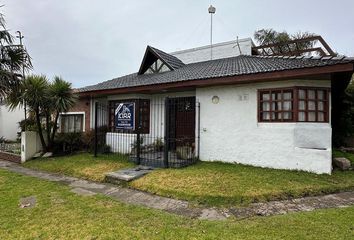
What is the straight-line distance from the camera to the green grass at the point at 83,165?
980 cm

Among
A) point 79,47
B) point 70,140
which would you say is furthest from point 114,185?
point 79,47

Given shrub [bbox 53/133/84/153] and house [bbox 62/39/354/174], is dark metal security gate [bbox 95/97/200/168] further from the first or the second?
shrub [bbox 53/133/84/153]

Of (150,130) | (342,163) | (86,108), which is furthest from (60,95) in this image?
(342,163)

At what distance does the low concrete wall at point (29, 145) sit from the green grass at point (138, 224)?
7.55m

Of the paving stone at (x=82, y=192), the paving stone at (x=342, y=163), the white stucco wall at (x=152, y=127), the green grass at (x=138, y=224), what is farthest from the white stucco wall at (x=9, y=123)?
the paving stone at (x=342, y=163)

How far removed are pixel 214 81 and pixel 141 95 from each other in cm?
479

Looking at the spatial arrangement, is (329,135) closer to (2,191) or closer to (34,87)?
(2,191)

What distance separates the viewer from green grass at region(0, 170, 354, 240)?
4.52 metres

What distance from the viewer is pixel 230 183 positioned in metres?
7.49

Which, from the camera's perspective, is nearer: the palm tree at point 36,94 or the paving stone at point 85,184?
the paving stone at point 85,184

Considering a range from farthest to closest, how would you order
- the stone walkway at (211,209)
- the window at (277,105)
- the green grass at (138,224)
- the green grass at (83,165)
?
the green grass at (83,165) < the window at (277,105) < the stone walkway at (211,209) < the green grass at (138,224)

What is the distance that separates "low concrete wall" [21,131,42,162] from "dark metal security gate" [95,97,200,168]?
3229 millimetres

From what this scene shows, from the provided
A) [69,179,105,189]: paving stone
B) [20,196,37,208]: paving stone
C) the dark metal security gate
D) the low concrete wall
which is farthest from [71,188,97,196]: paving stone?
the low concrete wall

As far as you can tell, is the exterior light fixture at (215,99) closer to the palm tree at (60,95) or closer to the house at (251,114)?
the house at (251,114)
